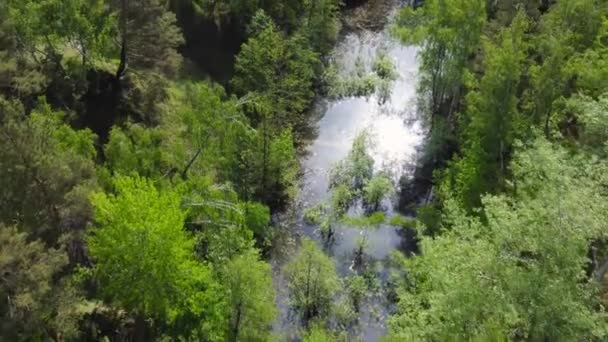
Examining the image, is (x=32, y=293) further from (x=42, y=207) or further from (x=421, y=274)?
(x=421, y=274)

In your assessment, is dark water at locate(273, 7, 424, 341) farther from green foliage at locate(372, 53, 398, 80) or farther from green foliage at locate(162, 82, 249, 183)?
green foliage at locate(162, 82, 249, 183)

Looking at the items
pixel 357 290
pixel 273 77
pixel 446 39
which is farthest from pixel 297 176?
pixel 446 39

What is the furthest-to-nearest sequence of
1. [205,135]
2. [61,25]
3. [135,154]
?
[205,135] → [61,25] → [135,154]

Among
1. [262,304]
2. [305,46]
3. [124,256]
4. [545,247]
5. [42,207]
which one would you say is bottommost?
[262,304]

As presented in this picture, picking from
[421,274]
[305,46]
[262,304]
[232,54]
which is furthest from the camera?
[232,54]

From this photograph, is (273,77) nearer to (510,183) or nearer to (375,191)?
(375,191)

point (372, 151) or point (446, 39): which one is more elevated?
point (446, 39)

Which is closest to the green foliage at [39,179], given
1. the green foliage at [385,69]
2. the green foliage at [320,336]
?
the green foliage at [320,336]

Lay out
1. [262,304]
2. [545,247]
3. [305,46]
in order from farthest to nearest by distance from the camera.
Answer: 1. [305,46]
2. [262,304]
3. [545,247]

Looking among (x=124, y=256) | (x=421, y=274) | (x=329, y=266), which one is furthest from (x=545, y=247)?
(x=124, y=256)
